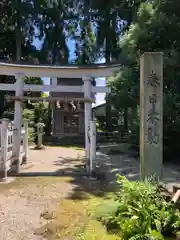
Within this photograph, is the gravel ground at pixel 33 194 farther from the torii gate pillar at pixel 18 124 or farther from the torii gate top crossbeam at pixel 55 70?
the torii gate top crossbeam at pixel 55 70

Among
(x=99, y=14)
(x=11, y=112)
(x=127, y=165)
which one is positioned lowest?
(x=127, y=165)

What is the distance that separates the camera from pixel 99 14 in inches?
1003

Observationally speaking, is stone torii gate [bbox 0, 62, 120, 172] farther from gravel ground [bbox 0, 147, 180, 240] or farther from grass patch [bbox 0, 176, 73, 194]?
grass patch [bbox 0, 176, 73, 194]

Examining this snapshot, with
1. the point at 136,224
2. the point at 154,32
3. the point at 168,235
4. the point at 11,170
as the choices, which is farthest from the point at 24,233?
the point at 154,32

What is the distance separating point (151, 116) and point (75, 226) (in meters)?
2.16

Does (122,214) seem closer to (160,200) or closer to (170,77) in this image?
(160,200)

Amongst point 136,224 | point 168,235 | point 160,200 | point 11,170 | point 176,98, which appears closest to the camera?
point 136,224

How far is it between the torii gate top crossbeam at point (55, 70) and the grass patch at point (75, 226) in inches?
215

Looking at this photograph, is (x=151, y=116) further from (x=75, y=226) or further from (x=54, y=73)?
(x=54, y=73)

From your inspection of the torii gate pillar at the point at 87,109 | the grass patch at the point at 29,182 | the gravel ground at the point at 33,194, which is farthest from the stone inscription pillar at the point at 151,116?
the torii gate pillar at the point at 87,109

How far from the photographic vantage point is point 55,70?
10.4 metres

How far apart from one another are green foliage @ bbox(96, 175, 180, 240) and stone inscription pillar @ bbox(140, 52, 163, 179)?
32 cm

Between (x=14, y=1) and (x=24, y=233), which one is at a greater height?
(x=14, y=1)

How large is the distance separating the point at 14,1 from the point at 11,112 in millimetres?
9309
